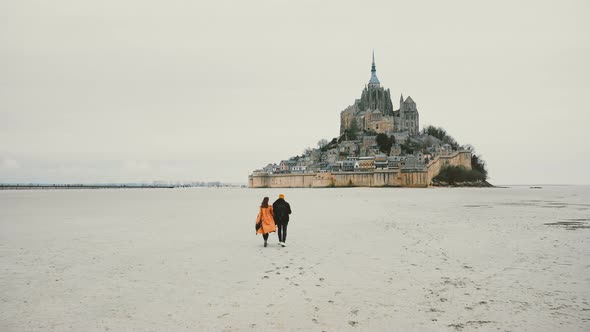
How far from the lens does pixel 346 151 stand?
131125mm

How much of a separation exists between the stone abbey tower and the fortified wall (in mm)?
23367

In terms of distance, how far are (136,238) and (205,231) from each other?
3037 millimetres

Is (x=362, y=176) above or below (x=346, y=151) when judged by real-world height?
below

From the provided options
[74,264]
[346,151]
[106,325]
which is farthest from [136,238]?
[346,151]

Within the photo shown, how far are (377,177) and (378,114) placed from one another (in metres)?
34.3

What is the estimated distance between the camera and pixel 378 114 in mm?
134125

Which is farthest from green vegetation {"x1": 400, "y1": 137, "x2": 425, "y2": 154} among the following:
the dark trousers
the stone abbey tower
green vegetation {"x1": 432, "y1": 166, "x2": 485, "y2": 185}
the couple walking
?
the couple walking

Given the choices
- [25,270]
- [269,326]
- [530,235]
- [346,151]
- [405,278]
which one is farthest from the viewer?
[346,151]

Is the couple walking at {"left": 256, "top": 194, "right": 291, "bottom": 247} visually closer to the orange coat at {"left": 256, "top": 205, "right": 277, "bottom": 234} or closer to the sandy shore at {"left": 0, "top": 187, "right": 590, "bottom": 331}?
the orange coat at {"left": 256, "top": 205, "right": 277, "bottom": 234}

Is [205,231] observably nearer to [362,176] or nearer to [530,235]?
[530,235]

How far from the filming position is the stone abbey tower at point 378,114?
13325cm

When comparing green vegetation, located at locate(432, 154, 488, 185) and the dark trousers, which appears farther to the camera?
green vegetation, located at locate(432, 154, 488, 185)

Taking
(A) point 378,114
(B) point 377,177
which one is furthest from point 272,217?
(A) point 378,114

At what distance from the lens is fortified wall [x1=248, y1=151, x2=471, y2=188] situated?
335ft
